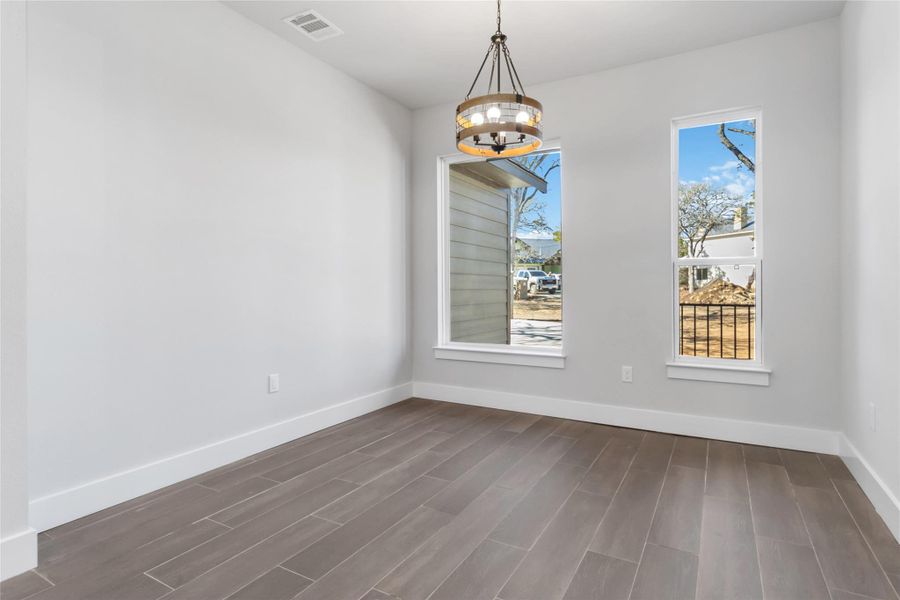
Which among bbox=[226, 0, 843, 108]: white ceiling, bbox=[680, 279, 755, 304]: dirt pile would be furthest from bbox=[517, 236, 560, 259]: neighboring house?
bbox=[226, 0, 843, 108]: white ceiling

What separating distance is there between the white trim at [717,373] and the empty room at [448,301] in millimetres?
24

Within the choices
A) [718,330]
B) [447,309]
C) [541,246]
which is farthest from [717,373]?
[447,309]

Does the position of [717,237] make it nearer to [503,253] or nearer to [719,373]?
[719,373]

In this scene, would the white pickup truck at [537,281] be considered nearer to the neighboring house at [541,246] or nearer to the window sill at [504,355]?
the neighboring house at [541,246]

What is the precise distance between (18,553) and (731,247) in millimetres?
4282

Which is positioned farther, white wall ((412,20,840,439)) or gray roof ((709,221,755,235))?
gray roof ((709,221,755,235))

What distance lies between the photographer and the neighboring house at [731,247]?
11.6 feet

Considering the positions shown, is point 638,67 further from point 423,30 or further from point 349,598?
point 349,598

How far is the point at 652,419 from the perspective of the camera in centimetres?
376

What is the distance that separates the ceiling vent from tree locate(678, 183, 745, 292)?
2759 millimetres

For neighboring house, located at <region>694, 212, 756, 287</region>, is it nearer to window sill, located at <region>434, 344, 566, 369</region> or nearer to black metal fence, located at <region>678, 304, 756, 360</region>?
black metal fence, located at <region>678, 304, 756, 360</region>

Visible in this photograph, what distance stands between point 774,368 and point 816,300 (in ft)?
1.71

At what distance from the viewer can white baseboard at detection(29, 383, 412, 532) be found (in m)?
2.26

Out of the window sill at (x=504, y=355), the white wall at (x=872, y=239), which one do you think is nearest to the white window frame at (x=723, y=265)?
the white wall at (x=872, y=239)
